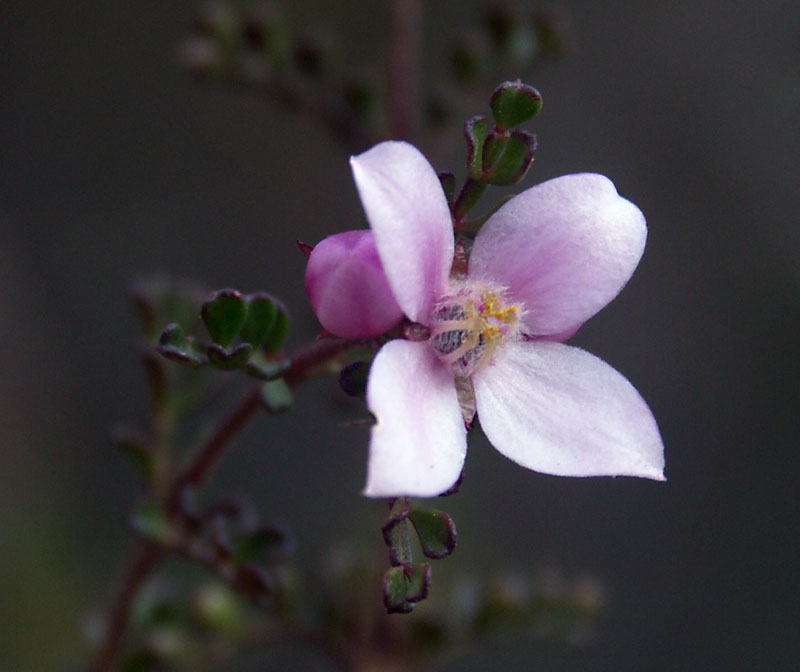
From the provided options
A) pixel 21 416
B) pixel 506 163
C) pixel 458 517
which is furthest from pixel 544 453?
pixel 21 416

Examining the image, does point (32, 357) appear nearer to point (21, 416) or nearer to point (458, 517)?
point (21, 416)

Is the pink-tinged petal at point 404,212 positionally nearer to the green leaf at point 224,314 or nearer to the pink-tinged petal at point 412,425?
the pink-tinged petal at point 412,425

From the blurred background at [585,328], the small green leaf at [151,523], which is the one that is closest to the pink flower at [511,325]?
the small green leaf at [151,523]

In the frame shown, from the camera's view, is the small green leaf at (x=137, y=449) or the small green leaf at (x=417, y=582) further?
A: the small green leaf at (x=137, y=449)

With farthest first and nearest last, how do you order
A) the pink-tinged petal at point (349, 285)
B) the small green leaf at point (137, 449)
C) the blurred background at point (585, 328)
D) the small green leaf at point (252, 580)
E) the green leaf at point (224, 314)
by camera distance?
1. the blurred background at point (585, 328)
2. the small green leaf at point (137, 449)
3. the small green leaf at point (252, 580)
4. the green leaf at point (224, 314)
5. the pink-tinged petal at point (349, 285)

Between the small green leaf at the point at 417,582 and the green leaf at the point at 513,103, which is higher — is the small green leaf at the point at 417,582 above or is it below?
below

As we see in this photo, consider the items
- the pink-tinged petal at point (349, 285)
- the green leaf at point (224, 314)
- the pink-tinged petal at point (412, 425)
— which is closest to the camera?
the pink-tinged petal at point (412, 425)

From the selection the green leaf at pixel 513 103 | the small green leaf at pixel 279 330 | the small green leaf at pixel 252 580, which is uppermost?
the green leaf at pixel 513 103

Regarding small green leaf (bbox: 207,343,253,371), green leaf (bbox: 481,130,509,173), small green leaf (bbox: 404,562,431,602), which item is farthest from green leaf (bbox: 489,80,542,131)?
small green leaf (bbox: 404,562,431,602)

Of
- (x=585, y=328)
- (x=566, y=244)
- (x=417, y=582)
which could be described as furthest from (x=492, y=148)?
(x=585, y=328)
